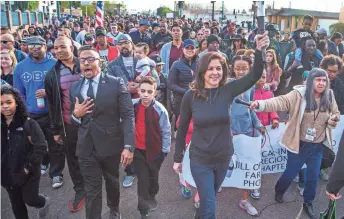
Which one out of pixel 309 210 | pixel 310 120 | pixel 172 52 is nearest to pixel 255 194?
pixel 309 210

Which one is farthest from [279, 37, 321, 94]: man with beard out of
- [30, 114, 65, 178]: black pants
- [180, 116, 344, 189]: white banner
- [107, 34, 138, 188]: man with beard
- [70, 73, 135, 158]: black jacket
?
[30, 114, 65, 178]: black pants

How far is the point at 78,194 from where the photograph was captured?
163 inches

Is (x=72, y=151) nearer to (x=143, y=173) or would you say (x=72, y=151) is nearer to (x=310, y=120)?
(x=143, y=173)

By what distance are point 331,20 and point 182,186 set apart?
5723 centimetres

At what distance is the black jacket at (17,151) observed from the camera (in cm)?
328

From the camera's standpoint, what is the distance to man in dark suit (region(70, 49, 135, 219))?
3213 millimetres

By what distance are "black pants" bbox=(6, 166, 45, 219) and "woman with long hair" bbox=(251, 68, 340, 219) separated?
2.68 meters

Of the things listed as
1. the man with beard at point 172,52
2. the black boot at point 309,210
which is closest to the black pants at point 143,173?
the black boot at point 309,210

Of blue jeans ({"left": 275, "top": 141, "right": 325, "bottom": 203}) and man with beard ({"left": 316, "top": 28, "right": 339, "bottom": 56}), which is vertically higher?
man with beard ({"left": 316, "top": 28, "right": 339, "bottom": 56})

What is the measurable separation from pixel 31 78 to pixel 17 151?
1420mm

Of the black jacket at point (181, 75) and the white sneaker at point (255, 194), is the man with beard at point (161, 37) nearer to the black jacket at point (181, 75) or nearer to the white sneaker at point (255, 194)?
the black jacket at point (181, 75)

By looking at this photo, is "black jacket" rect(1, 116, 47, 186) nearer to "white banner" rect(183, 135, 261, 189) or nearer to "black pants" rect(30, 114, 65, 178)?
"black pants" rect(30, 114, 65, 178)

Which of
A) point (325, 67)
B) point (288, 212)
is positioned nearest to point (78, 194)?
point (288, 212)

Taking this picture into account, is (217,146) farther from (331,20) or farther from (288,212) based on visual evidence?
(331,20)
